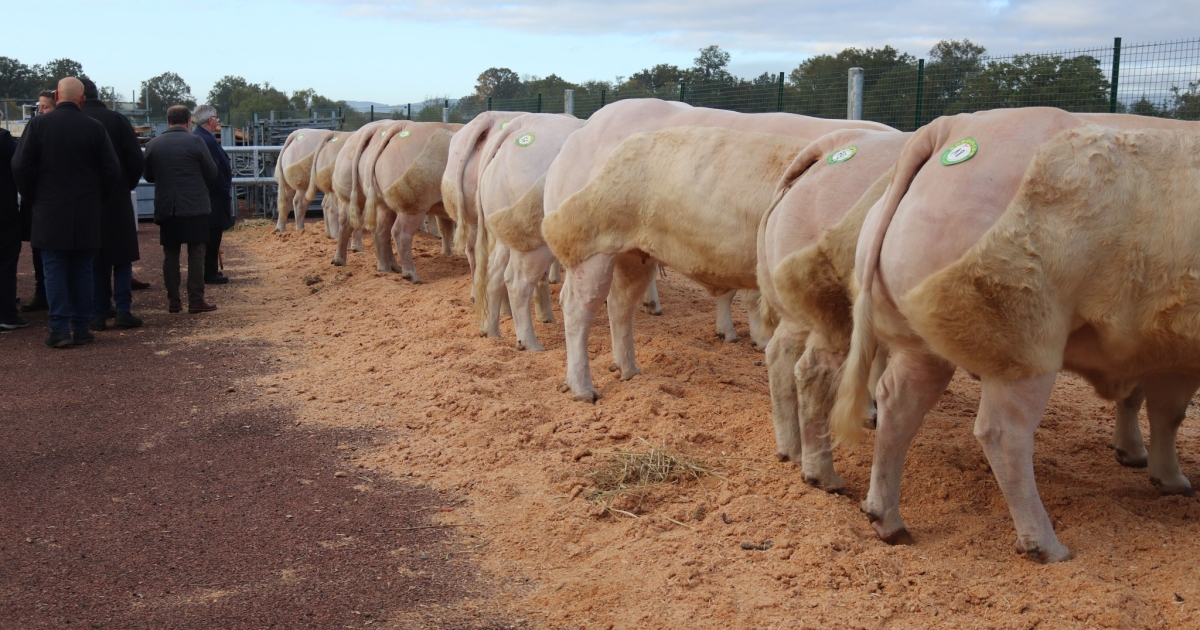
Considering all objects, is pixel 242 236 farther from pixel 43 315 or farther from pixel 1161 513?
pixel 1161 513

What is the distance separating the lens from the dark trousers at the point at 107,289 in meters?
8.99

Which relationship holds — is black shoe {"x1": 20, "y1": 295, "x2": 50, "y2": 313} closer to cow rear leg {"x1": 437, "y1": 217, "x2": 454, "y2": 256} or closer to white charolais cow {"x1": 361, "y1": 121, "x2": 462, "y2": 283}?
white charolais cow {"x1": 361, "y1": 121, "x2": 462, "y2": 283}

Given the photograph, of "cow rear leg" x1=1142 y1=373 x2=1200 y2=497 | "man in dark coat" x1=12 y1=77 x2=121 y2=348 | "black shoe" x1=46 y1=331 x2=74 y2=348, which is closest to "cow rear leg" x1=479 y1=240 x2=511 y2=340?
"man in dark coat" x1=12 y1=77 x2=121 y2=348

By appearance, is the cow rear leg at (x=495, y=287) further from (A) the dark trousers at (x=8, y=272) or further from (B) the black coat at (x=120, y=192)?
(A) the dark trousers at (x=8, y=272)

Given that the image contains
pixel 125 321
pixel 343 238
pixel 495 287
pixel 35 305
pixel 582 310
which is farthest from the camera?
pixel 343 238

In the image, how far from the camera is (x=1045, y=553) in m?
3.64

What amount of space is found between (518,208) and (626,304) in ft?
3.87

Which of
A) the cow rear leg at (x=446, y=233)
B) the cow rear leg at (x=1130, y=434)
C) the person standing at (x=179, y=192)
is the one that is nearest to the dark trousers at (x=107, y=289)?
the person standing at (x=179, y=192)

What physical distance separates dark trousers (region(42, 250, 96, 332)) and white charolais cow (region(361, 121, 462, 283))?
3.24 meters

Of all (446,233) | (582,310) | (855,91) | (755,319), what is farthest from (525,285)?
(446,233)

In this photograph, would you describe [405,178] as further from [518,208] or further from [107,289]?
[518,208]

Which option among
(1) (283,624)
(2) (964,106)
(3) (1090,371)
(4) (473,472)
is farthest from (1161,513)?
(2) (964,106)

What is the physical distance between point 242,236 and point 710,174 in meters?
14.5

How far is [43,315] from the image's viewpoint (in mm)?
9641
